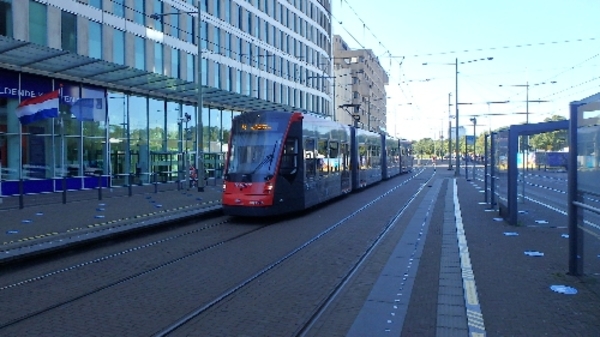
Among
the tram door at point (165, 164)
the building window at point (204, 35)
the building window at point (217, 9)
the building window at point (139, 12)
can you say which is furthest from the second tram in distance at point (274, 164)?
the building window at point (217, 9)

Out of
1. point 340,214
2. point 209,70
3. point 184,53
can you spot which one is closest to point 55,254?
point 340,214

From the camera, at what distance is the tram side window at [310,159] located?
56.5 ft

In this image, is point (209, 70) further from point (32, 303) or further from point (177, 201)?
point (32, 303)

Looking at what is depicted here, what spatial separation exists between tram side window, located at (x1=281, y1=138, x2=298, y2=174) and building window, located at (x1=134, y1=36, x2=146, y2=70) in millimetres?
17746

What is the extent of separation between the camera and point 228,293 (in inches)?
302

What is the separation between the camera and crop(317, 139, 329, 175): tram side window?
1883 centimetres

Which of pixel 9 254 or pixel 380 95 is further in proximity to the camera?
pixel 380 95

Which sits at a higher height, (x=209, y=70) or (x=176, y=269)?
(x=209, y=70)

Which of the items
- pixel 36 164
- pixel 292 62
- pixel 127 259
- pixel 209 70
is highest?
pixel 292 62

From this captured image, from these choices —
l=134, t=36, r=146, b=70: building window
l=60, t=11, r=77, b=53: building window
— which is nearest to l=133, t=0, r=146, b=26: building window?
l=134, t=36, r=146, b=70: building window

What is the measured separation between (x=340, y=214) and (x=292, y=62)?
3977cm

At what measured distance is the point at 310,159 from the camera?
17609 mm

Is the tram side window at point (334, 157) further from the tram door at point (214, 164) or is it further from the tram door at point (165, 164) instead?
the tram door at point (214, 164)

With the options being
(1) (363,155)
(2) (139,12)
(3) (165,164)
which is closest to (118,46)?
(2) (139,12)
